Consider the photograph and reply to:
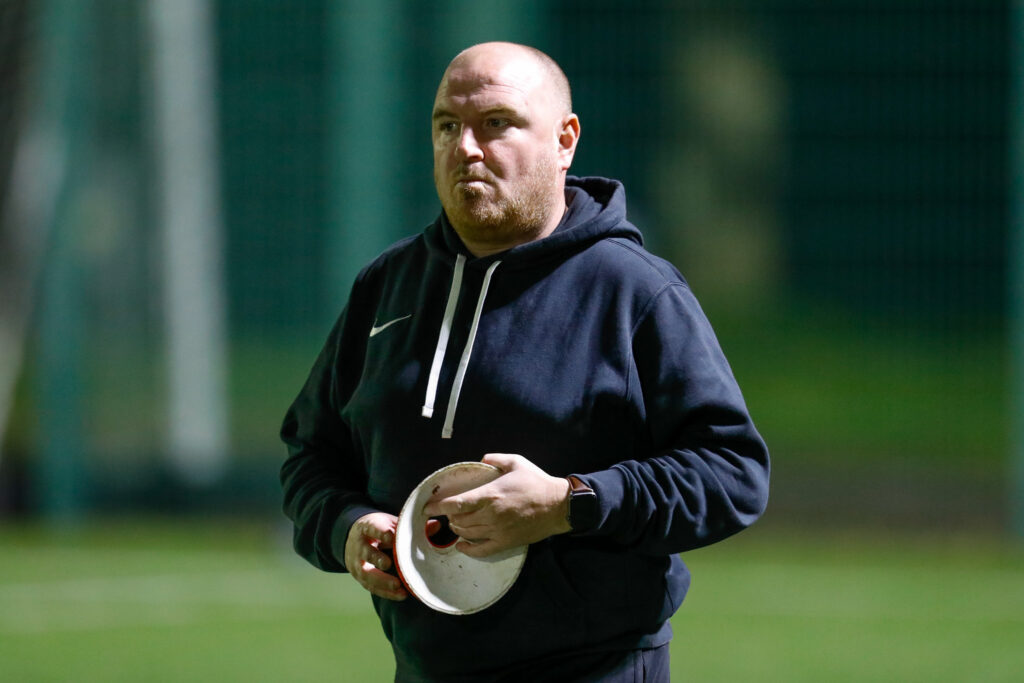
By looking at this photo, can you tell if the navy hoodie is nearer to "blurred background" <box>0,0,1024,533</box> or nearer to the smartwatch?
the smartwatch

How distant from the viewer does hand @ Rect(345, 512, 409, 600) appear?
256cm

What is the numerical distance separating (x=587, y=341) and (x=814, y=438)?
7310 mm

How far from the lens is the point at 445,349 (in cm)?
268

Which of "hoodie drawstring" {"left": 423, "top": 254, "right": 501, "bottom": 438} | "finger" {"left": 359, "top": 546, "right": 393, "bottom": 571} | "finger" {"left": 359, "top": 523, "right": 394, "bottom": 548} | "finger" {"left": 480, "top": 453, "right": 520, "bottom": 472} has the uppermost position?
"hoodie drawstring" {"left": 423, "top": 254, "right": 501, "bottom": 438}

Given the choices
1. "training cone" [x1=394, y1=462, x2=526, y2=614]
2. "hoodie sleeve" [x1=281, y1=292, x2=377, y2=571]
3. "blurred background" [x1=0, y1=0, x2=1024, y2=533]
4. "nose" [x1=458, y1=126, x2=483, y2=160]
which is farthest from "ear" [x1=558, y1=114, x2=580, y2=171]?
"blurred background" [x1=0, y1=0, x2=1024, y2=533]

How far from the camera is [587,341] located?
A: 259 centimetres

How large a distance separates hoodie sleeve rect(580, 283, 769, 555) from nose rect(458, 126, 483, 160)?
1.25ft

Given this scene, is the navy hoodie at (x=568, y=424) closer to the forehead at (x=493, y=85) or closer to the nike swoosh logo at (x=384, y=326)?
the nike swoosh logo at (x=384, y=326)

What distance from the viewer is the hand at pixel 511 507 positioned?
2.41 m

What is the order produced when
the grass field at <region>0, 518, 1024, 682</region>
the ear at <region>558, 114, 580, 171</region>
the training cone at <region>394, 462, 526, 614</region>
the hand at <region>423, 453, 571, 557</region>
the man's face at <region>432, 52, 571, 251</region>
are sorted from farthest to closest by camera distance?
the grass field at <region>0, 518, 1024, 682</region>
the ear at <region>558, 114, 580, 171</region>
the man's face at <region>432, 52, 571, 251</region>
the training cone at <region>394, 462, 526, 614</region>
the hand at <region>423, 453, 571, 557</region>

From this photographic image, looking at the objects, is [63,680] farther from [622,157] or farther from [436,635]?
[622,157]

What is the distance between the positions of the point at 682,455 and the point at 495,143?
601mm

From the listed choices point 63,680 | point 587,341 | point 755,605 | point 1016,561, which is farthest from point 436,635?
point 1016,561

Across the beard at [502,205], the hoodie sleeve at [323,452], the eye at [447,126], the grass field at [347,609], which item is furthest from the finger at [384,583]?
the grass field at [347,609]
